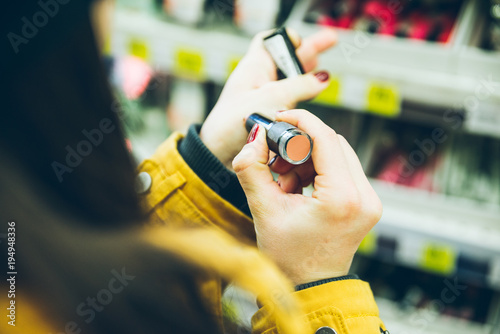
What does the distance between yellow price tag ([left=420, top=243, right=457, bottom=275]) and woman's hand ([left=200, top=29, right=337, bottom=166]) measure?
0.63 metres

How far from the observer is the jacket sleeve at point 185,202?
0.66m

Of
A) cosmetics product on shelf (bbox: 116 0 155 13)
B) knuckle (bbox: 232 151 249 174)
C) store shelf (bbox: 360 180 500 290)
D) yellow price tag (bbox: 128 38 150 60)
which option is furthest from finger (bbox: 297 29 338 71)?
cosmetics product on shelf (bbox: 116 0 155 13)

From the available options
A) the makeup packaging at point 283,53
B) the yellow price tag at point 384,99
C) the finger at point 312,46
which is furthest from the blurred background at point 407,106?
the makeup packaging at point 283,53

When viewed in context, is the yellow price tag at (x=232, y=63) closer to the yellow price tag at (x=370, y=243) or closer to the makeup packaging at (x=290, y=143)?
the yellow price tag at (x=370, y=243)

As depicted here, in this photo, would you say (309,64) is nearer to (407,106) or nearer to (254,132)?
(254,132)

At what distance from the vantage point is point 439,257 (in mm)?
1159

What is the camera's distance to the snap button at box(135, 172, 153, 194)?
70 cm

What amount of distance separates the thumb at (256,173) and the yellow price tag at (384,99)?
0.67 m

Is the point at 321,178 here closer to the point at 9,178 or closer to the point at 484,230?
the point at 9,178

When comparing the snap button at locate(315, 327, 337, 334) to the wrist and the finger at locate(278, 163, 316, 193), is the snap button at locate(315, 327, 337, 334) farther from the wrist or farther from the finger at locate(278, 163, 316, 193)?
the wrist

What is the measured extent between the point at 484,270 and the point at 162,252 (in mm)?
906

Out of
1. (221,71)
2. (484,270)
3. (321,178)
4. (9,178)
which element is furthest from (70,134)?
(484,270)

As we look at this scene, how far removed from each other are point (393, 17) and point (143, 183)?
1024mm

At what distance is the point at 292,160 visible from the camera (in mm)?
532
